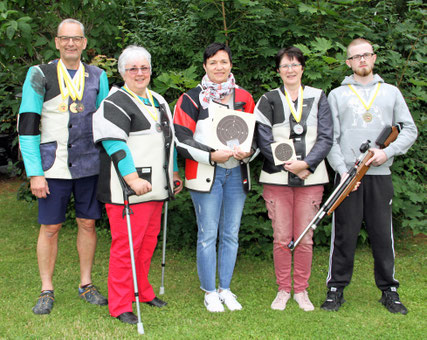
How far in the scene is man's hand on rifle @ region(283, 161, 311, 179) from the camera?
3.94 m

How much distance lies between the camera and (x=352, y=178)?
12.7 feet

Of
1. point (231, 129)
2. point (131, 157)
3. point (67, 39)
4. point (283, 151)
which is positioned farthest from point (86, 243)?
point (283, 151)

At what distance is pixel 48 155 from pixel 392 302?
3.32m

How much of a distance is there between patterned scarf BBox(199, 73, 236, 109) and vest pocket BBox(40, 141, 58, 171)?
136 centimetres

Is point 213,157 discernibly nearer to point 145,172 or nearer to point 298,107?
point 145,172

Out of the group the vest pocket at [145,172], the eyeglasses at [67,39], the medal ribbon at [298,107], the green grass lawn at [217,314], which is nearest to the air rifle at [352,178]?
the medal ribbon at [298,107]

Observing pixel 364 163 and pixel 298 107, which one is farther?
pixel 298 107

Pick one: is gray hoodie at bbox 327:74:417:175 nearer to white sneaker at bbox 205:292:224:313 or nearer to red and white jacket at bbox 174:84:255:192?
red and white jacket at bbox 174:84:255:192

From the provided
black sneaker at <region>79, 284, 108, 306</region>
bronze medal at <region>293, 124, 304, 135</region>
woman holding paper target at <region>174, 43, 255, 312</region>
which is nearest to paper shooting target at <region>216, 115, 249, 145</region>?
woman holding paper target at <region>174, 43, 255, 312</region>

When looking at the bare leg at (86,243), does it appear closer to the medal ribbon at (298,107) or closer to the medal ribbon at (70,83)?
the medal ribbon at (70,83)

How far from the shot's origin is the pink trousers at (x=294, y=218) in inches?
161

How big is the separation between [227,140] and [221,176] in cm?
33

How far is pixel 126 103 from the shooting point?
3740 mm

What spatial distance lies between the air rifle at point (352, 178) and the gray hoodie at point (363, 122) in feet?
0.26
